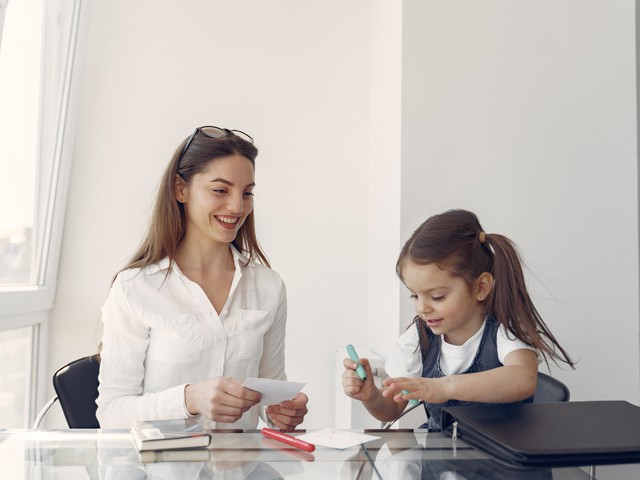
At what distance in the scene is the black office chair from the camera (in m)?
1.76

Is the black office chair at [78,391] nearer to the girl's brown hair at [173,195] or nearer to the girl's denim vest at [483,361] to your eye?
the girl's brown hair at [173,195]

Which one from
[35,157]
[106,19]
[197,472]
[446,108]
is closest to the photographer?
[197,472]

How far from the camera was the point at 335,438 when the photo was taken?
1188mm

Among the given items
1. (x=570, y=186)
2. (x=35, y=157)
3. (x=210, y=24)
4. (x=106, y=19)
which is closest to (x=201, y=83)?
(x=210, y=24)

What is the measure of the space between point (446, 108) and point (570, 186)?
0.58 metres

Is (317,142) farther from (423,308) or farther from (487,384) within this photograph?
(487,384)

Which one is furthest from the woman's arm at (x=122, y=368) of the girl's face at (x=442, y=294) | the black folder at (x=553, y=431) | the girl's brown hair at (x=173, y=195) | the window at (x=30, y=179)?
the window at (x=30, y=179)

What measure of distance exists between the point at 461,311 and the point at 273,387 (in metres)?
0.57

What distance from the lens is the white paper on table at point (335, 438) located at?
45.2 inches

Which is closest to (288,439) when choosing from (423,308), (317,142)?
(423,308)

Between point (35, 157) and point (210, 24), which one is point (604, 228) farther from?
point (35, 157)

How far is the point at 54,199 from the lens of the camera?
122 inches

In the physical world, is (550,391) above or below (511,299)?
below

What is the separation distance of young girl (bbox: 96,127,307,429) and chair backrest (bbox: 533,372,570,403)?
2.04ft
